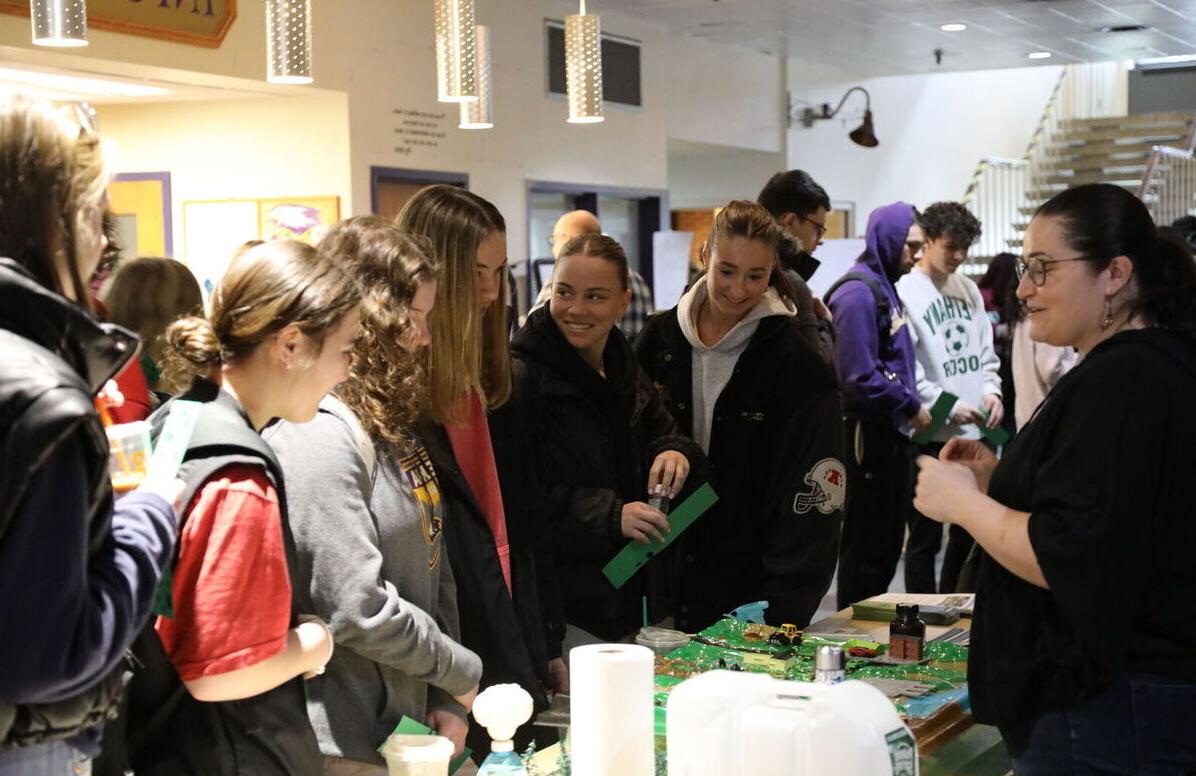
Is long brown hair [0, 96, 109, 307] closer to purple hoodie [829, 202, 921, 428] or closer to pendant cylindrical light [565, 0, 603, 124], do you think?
pendant cylindrical light [565, 0, 603, 124]

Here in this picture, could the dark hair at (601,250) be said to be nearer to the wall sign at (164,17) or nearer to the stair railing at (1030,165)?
the wall sign at (164,17)

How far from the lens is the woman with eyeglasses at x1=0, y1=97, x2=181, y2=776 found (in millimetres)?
1340

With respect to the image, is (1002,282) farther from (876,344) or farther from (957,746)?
(957,746)

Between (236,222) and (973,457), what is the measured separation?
596 centimetres

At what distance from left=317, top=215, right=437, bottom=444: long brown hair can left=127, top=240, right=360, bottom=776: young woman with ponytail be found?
1.15 ft

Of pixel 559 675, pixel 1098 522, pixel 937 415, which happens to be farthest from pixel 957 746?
pixel 937 415

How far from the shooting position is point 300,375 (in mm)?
1860

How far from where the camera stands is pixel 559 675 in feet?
9.33

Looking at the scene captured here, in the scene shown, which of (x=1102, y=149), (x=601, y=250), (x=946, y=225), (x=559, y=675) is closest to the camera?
(x=559, y=675)

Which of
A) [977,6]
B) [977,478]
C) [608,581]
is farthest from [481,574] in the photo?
[977,6]

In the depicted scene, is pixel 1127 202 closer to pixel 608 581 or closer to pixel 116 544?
pixel 608 581

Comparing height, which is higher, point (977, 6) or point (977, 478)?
point (977, 6)

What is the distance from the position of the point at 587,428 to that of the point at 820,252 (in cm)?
630

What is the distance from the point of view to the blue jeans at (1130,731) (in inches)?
80.9
